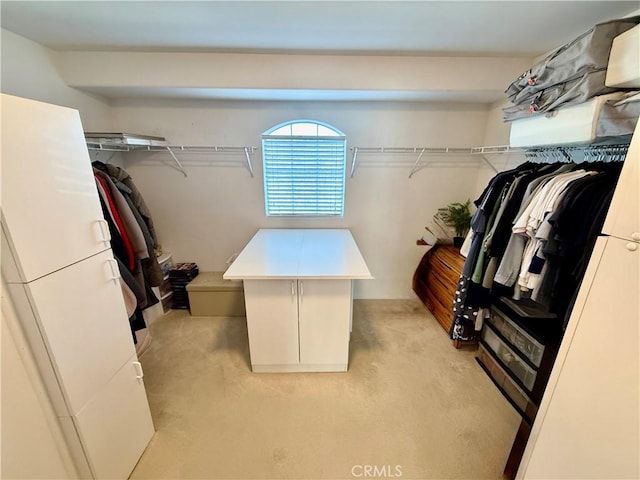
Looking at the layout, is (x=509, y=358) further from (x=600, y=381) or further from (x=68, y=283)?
(x=68, y=283)

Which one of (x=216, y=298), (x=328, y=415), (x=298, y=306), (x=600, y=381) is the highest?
(x=600, y=381)

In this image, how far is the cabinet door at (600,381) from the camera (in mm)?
842

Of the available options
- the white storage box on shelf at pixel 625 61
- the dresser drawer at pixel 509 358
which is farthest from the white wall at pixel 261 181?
the white storage box on shelf at pixel 625 61

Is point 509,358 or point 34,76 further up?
point 34,76

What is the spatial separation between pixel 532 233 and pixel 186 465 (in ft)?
7.39

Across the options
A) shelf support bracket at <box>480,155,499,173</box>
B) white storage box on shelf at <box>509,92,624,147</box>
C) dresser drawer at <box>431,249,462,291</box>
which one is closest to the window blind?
dresser drawer at <box>431,249,462,291</box>

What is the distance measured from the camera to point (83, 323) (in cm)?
114

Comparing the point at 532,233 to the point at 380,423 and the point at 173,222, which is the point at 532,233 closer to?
the point at 380,423

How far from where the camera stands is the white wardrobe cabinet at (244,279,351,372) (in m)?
1.87

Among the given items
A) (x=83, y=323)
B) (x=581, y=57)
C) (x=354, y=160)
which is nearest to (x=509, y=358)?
(x=581, y=57)

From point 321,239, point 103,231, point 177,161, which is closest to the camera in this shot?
point 103,231

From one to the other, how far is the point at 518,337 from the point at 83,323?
2413 mm

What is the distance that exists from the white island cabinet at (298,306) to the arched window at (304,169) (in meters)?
0.91

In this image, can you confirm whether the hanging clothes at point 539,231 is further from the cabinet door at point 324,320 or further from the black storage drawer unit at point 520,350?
the cabinet door at point 324,320
